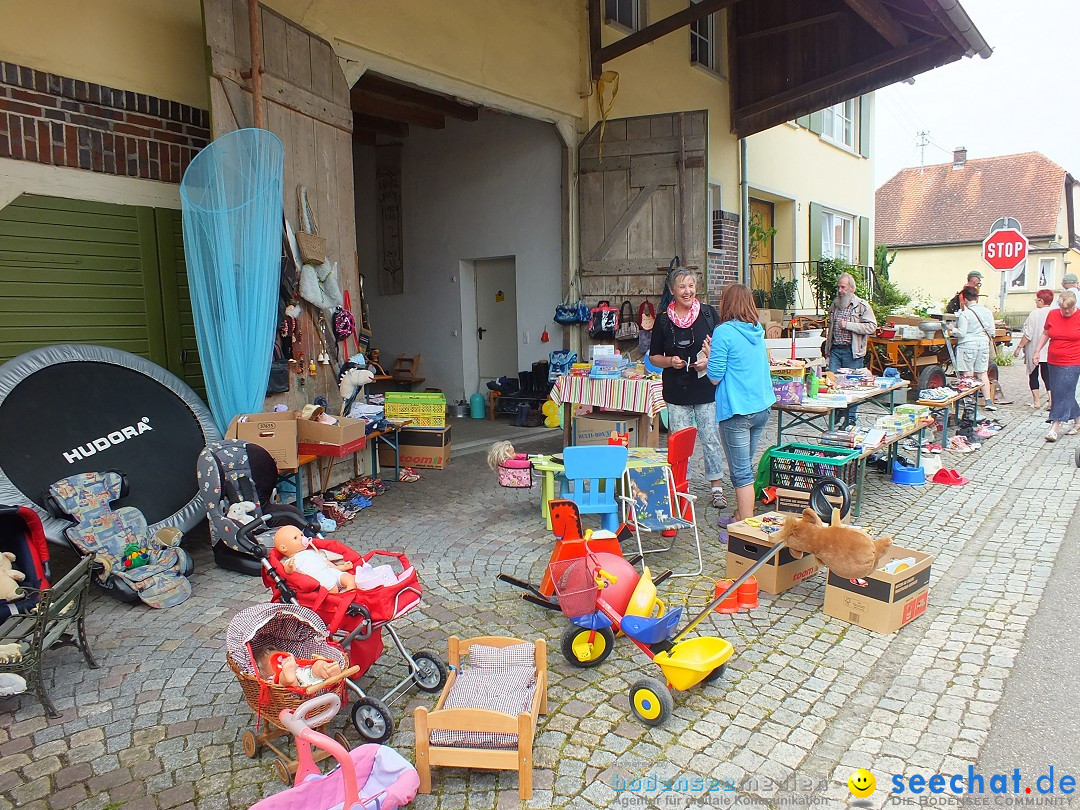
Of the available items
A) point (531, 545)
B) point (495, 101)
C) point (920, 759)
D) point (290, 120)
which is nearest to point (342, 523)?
point (531, 545)

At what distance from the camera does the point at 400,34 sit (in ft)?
22.9

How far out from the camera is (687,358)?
5316 mm

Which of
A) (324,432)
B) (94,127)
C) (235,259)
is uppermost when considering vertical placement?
(94,127)

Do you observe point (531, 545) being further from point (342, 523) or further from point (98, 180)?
point (98, 180)

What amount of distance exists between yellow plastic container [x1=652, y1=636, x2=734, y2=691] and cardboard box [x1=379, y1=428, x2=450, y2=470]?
4412 millimetres

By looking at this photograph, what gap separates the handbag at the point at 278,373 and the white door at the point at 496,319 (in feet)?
17.9

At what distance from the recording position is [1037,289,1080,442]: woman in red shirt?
7.96m

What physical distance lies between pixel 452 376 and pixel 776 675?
8.48 metres

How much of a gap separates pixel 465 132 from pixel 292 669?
9667 millimetres

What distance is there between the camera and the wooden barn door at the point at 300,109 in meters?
5.14

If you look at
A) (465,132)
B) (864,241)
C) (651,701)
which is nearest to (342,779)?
(651,701)

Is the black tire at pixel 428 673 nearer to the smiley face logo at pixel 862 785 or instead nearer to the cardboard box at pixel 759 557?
the smiley face logo at pixel 862 785

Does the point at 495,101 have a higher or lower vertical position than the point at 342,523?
higher

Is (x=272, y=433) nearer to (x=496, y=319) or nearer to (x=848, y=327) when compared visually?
(x=496, y=319)
